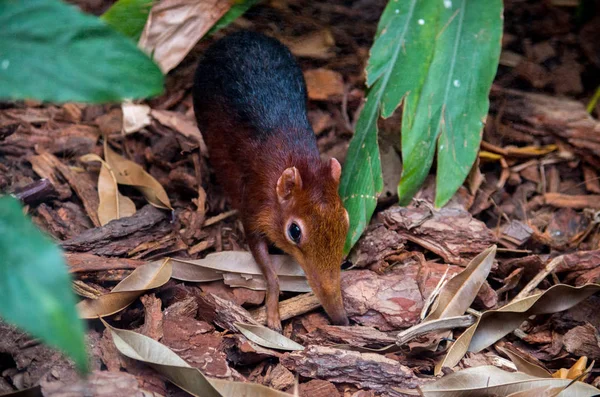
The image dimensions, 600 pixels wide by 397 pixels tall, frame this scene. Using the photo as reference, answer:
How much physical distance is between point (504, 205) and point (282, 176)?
1956mm

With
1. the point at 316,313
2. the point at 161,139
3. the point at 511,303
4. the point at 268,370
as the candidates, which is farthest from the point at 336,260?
the point at 161,139

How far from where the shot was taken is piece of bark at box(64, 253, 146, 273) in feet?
12.7

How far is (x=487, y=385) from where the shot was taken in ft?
11.6

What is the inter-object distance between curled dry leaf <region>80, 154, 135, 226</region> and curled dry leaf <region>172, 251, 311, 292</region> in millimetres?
738

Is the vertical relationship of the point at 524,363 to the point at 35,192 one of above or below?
below

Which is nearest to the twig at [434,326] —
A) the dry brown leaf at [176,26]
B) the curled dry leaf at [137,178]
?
the curled dry leaf at [137,178]

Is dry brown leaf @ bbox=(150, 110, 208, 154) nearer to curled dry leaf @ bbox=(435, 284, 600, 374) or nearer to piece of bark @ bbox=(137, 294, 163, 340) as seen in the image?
piece of bark @ bbox=(137, 294, 163, 340)

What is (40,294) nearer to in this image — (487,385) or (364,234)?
(487,385)

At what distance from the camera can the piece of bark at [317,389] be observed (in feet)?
11.5

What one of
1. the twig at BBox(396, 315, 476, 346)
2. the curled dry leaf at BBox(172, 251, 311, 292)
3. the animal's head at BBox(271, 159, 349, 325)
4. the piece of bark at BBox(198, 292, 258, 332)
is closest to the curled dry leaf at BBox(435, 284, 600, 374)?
the twig at BBox(396, 315, 476, 346)

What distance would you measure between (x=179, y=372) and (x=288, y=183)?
4.87 ft

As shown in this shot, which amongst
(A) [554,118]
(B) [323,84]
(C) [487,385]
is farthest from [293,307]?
(A) [554,118]

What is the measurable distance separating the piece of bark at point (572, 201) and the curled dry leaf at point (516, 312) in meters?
1.22

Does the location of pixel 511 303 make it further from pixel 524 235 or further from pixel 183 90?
pixel 183 90
